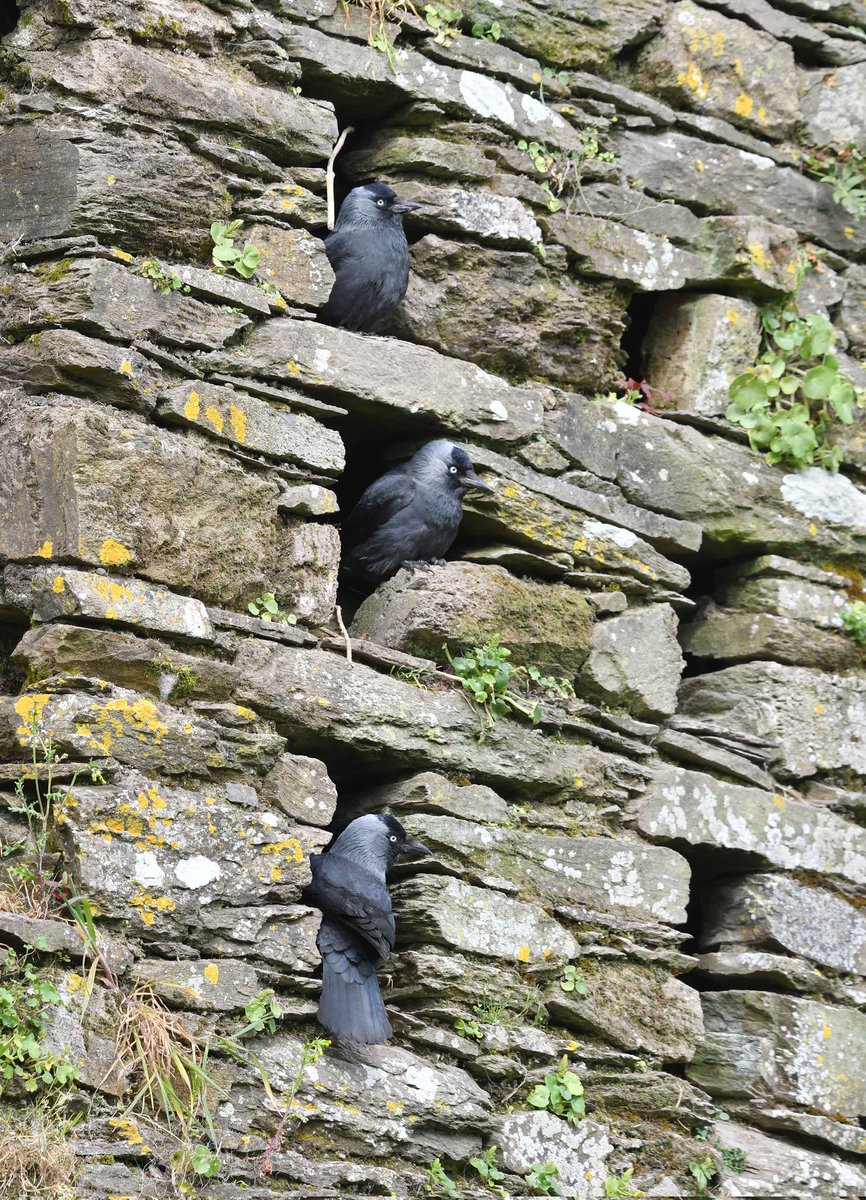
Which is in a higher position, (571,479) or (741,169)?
(741,169)

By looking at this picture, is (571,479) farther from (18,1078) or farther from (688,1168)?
(18,1078)

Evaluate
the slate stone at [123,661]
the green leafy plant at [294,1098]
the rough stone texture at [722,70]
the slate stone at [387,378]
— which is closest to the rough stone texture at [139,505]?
the slate stone at [123,661]

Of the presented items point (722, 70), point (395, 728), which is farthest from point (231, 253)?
point (722, 70)

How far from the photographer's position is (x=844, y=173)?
25.0 ft

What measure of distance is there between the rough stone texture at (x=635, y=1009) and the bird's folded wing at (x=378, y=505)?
1.84 m

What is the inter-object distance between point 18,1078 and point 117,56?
3.32 m

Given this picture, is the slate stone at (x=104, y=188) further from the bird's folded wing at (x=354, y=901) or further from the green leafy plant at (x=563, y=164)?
the bird's folded wing at (x=354, y=901)

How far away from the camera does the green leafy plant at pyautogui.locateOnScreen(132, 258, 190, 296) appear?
17.7 ft

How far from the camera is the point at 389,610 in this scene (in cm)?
Result: 612

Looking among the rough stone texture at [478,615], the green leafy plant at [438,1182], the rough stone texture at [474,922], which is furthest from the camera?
the rough stone texture at [478,615]

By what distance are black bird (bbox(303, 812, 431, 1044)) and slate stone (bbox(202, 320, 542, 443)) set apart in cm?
167

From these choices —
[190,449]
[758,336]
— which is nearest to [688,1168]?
[190,449]

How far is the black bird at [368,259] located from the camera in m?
6.20

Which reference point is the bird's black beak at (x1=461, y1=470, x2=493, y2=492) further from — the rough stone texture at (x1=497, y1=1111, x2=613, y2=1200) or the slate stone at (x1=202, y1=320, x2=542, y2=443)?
the rough stone texture at (x1=497, y1=1111, x2=613, y2=1200)
